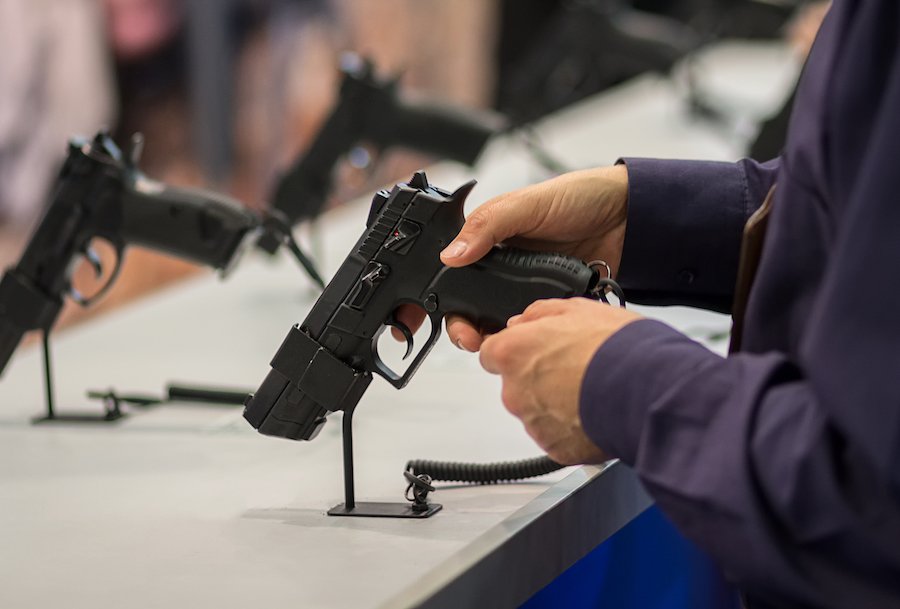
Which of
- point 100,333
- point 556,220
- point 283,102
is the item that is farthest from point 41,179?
point 556,220

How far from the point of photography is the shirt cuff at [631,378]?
0.84m

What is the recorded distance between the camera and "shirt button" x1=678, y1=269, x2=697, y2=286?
1.20 metres

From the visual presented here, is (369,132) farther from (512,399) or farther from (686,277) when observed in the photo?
(512,399)

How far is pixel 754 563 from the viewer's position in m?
0.80

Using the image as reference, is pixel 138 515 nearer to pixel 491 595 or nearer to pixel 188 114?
pixel 491 595

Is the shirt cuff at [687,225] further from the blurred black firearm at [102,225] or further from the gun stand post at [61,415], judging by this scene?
the gun stand post at [61,415]

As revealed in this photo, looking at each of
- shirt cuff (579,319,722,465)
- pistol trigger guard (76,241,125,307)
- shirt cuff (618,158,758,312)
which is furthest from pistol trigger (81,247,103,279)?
shirt cuff (579,319,722,465)

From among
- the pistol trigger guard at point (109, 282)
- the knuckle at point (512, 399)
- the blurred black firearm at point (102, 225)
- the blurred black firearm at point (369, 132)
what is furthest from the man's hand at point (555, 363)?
the blurred black firearm at point (369, 132)

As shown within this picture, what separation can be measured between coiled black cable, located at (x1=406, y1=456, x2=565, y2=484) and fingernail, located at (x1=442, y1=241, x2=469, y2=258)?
9.8 inches

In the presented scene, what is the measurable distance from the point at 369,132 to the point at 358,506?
996 millimetres

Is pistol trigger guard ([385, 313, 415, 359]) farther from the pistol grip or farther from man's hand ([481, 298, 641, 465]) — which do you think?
man's hand ([481, 298, 641, 465])

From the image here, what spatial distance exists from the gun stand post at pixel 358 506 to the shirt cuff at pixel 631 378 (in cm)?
30

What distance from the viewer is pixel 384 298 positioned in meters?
1.13

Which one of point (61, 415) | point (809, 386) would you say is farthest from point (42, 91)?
→ point (809, 386)
